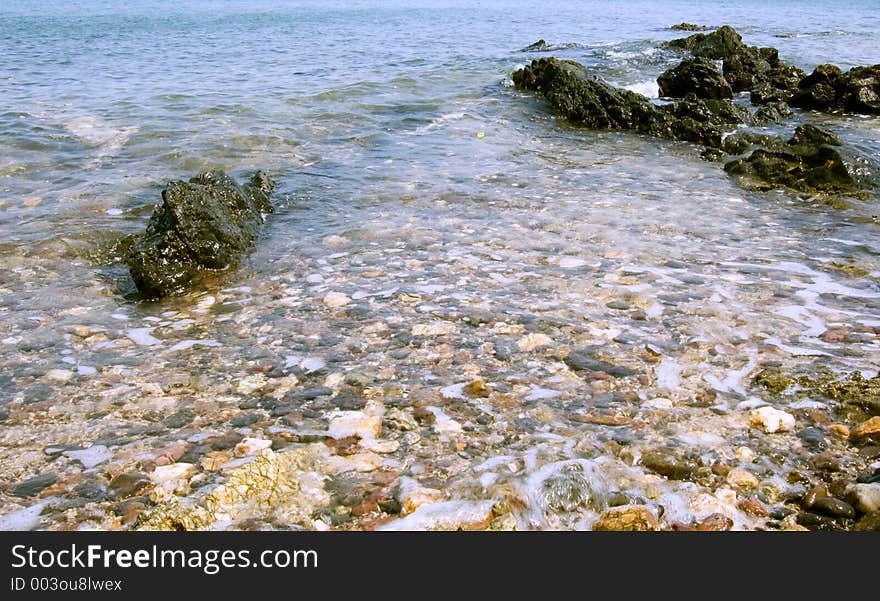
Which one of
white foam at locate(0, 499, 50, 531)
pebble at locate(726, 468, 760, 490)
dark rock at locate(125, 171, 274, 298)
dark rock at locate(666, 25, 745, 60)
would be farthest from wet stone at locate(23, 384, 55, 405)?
dark rock at locate(666, 25, 745, 60)

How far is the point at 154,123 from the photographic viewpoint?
15219 mm

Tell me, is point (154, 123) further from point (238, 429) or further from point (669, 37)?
point (669, 37)

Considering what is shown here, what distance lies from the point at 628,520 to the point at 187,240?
570 cm

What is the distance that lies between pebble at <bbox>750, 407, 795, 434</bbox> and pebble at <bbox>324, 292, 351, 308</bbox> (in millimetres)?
3822

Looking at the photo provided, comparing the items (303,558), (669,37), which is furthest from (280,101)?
(669,37)

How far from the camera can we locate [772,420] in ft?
15.3

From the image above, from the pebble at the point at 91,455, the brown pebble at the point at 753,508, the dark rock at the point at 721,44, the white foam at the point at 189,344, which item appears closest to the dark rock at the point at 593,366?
the brown pebble at the point at 753,508

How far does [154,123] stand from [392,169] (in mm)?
6725

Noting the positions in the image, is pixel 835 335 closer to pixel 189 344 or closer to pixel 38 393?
pixel 189 344

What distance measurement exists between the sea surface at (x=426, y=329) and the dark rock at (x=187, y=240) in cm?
26

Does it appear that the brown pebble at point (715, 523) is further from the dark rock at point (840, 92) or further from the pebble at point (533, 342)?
the dark rock at point (840, 92)

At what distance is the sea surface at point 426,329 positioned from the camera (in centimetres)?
413

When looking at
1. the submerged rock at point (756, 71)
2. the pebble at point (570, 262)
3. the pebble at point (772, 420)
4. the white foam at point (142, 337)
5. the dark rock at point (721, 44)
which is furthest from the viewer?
the dark rock at point (721, 44)

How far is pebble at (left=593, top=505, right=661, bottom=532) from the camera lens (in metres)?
3.73
